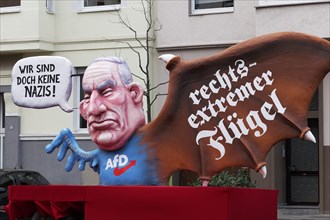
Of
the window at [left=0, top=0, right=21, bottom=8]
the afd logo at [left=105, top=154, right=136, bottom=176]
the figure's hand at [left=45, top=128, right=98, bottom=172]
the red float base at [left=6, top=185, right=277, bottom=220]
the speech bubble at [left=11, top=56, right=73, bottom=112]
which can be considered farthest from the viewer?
the window at [left=0, top=0, right=21, bottom=8]

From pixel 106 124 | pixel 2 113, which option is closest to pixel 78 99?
pixel 2 113

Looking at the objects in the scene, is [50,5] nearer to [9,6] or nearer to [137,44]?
[9,6]

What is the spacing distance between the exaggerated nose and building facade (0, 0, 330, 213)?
1156cm

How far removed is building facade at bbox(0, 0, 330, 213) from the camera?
2180 cm

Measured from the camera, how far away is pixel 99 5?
2459cm

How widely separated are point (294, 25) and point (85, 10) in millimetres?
6215

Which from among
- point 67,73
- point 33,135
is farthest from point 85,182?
point 67,73

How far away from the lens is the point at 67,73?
12.0 metres

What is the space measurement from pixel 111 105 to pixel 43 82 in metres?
1.64

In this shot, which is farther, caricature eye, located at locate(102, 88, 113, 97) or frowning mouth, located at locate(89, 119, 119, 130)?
caricature eye, located at locate(102, 88, 113, 97)

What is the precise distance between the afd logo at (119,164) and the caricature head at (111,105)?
13cm

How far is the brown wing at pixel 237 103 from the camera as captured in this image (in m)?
9.80

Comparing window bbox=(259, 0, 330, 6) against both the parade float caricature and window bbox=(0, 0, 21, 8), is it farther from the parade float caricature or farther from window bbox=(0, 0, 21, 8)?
the parade float caricature

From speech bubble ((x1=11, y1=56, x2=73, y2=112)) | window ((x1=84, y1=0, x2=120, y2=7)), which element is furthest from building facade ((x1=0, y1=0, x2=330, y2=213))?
speech bubble ((x1=11, y1=56, x2=73, y2=112))
